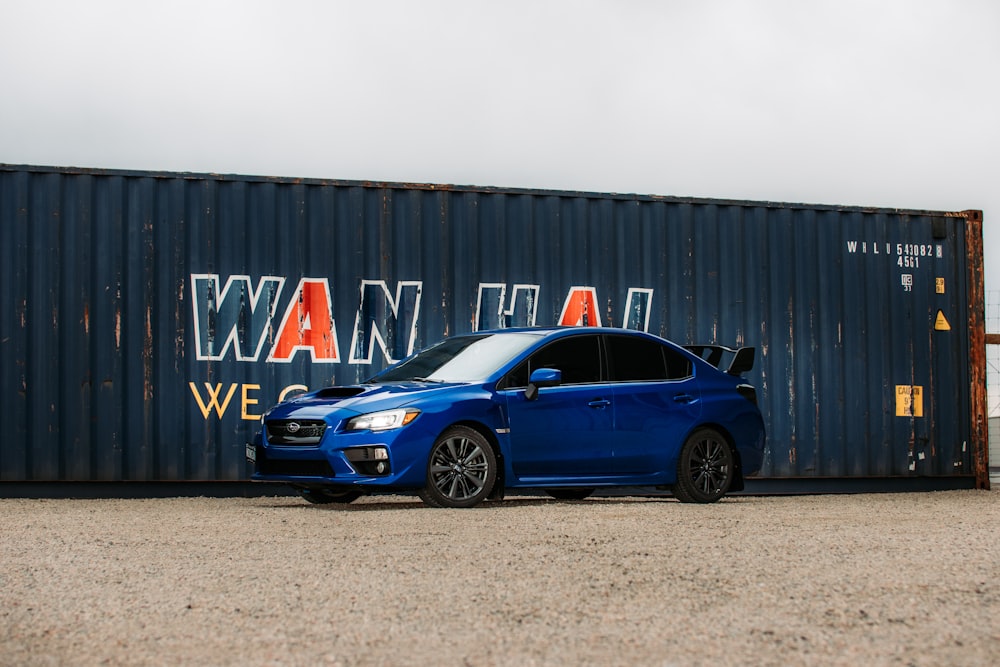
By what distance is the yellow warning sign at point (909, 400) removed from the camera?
14.3 meters

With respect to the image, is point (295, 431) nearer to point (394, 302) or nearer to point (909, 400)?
point (394, 302)

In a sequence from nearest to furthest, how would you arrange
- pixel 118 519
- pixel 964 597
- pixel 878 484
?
1. pixel 964 597
2. pixel 118 519
3. pixel 878 484

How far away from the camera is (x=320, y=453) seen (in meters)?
9.73

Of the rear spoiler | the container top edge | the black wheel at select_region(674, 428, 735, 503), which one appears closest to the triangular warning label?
the container top edge

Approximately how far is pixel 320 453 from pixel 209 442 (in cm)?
282

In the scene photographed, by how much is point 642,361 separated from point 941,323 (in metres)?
5.33

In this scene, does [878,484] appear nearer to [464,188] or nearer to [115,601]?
[464,188]

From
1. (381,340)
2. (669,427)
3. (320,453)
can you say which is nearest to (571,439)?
(669,427)

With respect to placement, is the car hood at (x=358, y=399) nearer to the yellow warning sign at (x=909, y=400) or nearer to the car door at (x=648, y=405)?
the car door at (x=648, y=405)

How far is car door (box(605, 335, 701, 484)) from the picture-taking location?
1066 centimetres

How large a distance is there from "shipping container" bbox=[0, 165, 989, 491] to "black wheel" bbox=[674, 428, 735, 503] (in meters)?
2.44

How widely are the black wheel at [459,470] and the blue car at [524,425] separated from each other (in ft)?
0.04

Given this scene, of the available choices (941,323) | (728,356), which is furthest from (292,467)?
(941,323)

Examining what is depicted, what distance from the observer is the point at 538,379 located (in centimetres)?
1006
